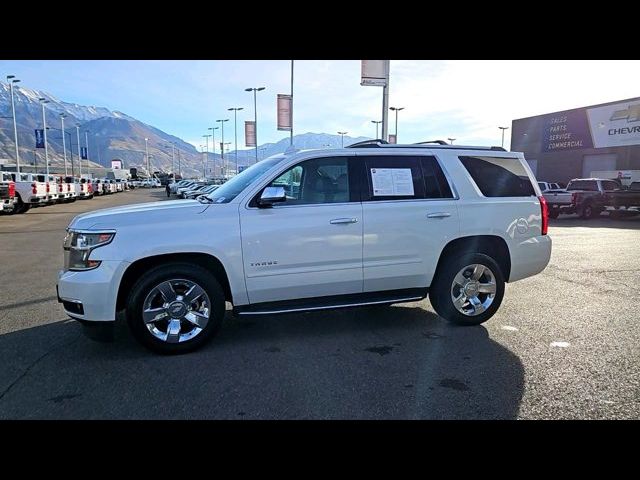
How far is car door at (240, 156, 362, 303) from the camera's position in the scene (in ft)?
14.7

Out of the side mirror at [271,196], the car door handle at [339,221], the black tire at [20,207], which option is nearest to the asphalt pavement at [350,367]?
the car door handle at [339,221]

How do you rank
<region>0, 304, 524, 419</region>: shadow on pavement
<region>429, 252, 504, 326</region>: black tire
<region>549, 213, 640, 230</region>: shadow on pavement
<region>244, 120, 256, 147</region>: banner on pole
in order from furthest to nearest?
1. <region>244, 120, 256, 147</region>: banner on pole
2. <region>549, 213, 640, 230</region>: shadow on pavement
3. <region>429, 252, 504, 326</region>: black tire
4. <region>0, 304, 524, 419</region>: shadow on pavement

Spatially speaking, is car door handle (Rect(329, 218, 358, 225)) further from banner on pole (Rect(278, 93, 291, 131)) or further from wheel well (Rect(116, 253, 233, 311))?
banner on pole (Rect(278, 93, 291, 131))

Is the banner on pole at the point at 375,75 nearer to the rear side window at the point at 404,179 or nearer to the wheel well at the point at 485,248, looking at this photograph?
the rear side window at the point at 404,179

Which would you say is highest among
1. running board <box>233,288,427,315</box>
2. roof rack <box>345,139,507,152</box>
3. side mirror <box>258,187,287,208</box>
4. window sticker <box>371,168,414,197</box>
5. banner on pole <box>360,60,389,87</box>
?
banner on pole <box>360,60,389,87</box>

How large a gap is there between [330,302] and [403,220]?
1.19 metres

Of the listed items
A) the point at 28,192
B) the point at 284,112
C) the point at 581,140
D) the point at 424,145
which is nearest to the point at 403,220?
the point at 424,145

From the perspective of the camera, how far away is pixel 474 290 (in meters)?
5.24

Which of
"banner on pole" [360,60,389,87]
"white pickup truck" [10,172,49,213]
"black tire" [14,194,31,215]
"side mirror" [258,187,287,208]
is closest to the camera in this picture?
"side mirror" [258,187,287,208]

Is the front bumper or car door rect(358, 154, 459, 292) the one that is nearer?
the front bumper

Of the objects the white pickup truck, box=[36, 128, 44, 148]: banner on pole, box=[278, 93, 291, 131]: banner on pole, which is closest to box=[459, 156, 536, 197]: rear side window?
the white pickup truck

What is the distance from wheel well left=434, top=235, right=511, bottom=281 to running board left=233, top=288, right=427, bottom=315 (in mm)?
515

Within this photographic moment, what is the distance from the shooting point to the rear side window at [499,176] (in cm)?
537

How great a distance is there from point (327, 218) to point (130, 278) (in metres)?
2.00
